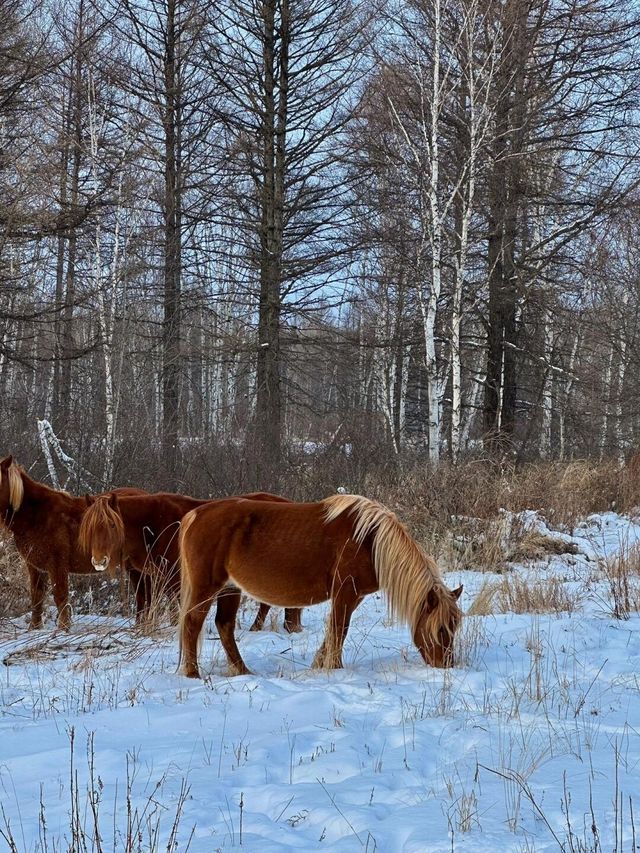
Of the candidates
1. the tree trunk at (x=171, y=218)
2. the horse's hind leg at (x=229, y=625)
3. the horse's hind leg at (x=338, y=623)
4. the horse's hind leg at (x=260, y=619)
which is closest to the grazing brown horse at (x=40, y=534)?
the horse's hind leg at (x=260, y=619)

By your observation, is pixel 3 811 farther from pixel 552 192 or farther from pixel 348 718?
pixel 552 192

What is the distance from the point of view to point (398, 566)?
17.3ft

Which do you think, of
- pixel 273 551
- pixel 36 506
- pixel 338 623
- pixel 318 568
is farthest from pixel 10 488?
pixel 338 623

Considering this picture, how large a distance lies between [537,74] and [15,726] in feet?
51.6

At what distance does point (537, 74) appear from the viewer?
15898 mm

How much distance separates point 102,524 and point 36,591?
125 centimetres

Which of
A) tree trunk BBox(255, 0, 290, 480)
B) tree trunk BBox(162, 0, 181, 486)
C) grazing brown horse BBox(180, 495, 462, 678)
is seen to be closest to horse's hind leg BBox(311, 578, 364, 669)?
grazing brown horse BBox(180, 495, 462, 678)

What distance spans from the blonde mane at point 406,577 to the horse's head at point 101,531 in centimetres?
230

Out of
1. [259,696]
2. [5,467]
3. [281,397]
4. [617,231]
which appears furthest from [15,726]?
[617,231]

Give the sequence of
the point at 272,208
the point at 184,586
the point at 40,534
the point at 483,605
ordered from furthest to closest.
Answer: the point at 272,208 → the point at 40,534 → the point at 483,605 → the point at 184,586

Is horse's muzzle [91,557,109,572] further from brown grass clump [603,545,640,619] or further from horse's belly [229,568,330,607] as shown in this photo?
brown grass clump [603,545,640,619]

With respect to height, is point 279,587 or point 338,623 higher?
point 279,587

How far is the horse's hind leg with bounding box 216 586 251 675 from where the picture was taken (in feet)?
18.1

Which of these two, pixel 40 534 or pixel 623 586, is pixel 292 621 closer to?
pixel 40 534
